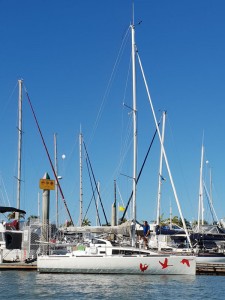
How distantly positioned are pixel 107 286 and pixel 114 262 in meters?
4.93

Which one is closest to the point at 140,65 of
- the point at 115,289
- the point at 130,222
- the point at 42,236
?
the point at 130,222

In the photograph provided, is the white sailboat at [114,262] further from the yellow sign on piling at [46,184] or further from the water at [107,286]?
the yellow sign on piling at [46,184]

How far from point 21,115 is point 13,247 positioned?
1329 centimetres

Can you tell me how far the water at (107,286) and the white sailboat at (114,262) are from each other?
619 mm

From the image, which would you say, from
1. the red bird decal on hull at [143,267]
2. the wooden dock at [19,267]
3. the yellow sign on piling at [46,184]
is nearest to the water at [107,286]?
the red bird decal on hull at [143,267]

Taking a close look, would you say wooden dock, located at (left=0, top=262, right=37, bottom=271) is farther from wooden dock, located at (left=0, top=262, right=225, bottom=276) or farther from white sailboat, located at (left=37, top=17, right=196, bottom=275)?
white sailboat, located at (left=37, top=17, right=196, bottom=275)

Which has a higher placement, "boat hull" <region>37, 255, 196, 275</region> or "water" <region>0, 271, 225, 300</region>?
"boat hull" <region>37, 255, 196, 275</region>

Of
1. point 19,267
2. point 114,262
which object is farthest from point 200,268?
point 19,267

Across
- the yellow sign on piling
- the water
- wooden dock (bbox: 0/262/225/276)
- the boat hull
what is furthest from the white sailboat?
the yellow sign on piling

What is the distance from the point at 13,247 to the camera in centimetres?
4228

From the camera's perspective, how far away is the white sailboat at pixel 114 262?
3562 centimetres

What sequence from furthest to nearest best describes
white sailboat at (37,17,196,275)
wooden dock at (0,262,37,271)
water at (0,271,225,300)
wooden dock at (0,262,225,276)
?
wooden dock at (0,262,37,271), wooden dock at (0,262,225,276), white sailboat at (37,17,196,275), water at (0,271,225,300)

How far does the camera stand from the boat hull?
35594 mm

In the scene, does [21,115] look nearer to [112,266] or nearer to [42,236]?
[42,236]
